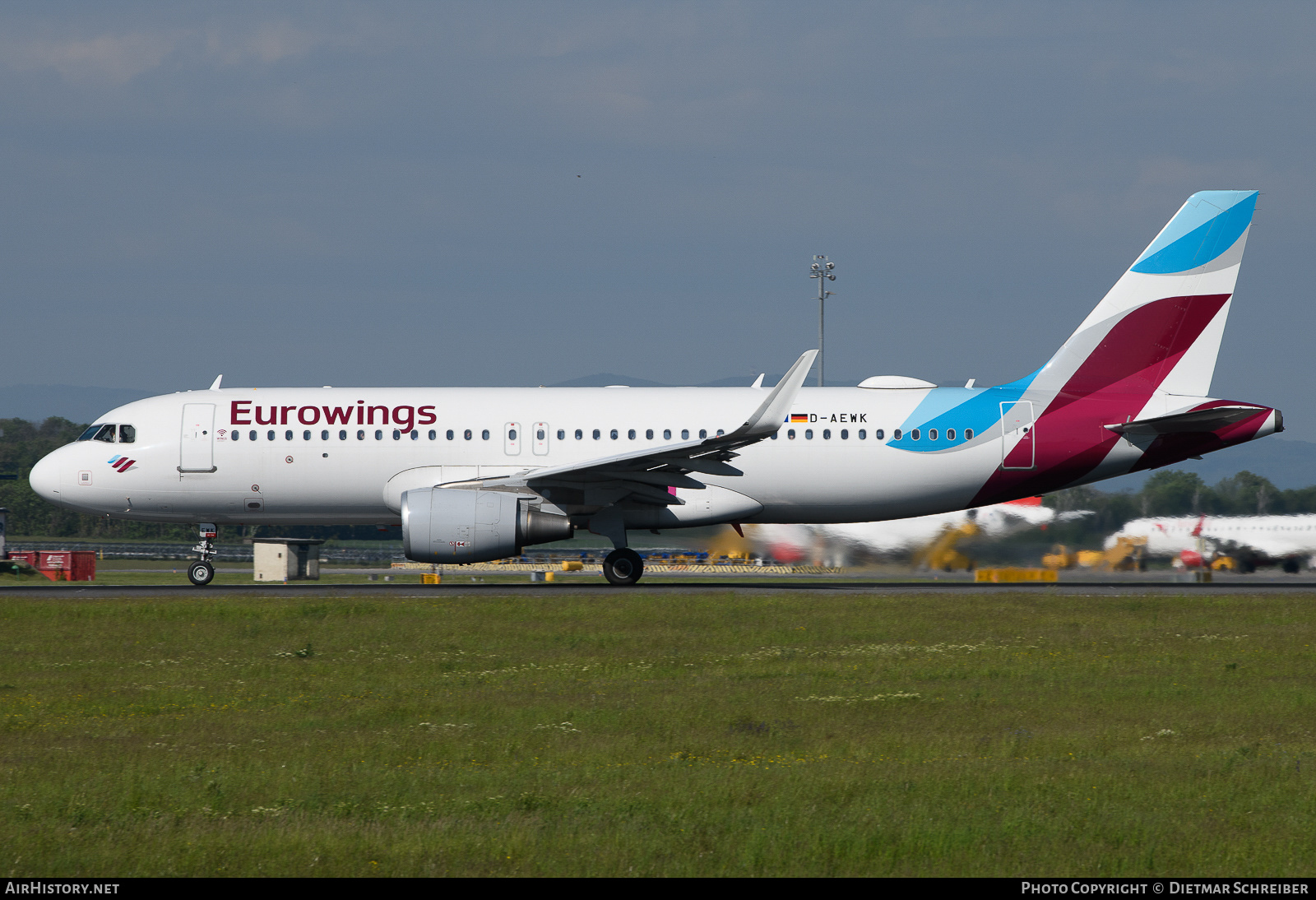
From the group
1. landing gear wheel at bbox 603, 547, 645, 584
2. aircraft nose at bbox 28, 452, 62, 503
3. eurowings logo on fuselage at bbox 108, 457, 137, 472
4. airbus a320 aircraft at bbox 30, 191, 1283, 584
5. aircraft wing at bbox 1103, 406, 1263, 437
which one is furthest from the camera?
aircraft nose at bbox 28, 452, 62, 503

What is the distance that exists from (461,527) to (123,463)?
27.1 ft

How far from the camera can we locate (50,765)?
942 centimetres

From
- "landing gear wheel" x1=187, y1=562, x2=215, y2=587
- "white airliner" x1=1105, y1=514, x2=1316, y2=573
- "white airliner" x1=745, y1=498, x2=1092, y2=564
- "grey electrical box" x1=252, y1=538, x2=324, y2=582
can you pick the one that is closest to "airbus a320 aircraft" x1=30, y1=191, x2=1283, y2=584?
"landing gear wheel" x1=187, y1=562, x2=215, y2=587

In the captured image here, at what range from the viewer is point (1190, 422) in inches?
949

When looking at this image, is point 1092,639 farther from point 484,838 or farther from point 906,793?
point 484,838

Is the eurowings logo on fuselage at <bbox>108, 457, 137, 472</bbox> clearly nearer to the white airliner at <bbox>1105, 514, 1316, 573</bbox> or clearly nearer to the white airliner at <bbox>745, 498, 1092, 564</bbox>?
the white airliner at <bbox>745, 498, 1092, 564</bbox>

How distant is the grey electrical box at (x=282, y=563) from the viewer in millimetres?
45188

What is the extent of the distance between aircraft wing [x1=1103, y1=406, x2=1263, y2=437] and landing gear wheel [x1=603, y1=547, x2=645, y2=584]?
9.87 metres

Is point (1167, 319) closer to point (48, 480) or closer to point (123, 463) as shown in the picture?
point (123, 463)

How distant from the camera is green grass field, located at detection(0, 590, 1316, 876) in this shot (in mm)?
7234

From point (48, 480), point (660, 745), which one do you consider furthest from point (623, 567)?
point (660, 745)

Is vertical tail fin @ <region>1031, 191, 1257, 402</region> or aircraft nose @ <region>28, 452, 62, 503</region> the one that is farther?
aircraft nose @ <region>28, 452, 62, 503</region>

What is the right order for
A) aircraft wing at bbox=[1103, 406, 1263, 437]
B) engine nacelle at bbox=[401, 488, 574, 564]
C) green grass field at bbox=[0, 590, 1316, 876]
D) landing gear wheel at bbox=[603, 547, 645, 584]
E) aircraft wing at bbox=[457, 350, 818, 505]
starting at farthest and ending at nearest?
landing gear wheel at bbox=[603, 547, 645, 584], aircraft wing at bbox=[1103, 406, 1263, 437], engine nacelle at bbox=[401, 488, 574, 564], aircraft wing at bbox=[457, 350, 818, 505], green grass field at bbox=[0, 590, 1316, 876]
